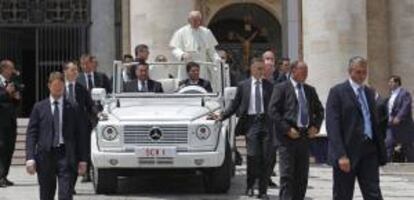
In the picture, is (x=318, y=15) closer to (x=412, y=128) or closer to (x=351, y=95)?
(x=412, y=128)

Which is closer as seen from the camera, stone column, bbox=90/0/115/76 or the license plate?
the license plate

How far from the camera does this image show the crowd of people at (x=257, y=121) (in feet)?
34.5

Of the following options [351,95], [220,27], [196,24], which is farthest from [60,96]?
[220,27]

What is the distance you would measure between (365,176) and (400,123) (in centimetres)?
918

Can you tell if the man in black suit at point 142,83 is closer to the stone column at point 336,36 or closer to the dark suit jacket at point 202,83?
the dark suit jacket at point 202,83

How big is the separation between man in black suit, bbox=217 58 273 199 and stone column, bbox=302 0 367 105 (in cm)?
684

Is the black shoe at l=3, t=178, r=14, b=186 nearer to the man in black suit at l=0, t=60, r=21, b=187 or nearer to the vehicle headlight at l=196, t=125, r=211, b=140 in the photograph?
the man in black suit at l=0, t=60, r=21, b=187

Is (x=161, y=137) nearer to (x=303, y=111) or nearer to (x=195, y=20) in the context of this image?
(x=303, y=111)

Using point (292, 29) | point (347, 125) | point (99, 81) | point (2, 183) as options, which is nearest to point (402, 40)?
point (292, 29)

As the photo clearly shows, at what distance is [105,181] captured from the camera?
1371cm

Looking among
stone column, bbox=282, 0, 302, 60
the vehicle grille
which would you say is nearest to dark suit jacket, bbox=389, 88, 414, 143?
stone column, bbox=282, 0, 302, 60

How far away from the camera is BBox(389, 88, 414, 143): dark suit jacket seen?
19.5 meters

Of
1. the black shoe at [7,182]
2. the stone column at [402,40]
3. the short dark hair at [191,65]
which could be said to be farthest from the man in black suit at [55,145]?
the stone column at [402,40]

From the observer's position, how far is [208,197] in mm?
13516
